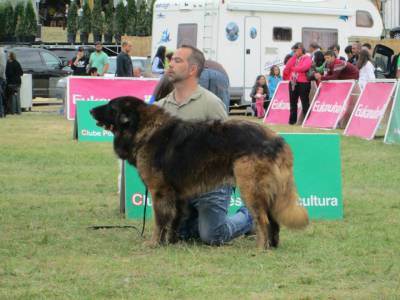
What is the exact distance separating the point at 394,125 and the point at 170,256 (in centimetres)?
1144

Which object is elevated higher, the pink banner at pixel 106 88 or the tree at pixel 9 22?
the tree at pixel 9 22

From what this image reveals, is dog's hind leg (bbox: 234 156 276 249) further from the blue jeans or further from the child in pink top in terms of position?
the child in pink top

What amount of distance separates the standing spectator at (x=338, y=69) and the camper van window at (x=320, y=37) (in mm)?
4994

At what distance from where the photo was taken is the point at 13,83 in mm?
27359

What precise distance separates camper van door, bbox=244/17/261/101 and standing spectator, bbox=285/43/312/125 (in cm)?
338

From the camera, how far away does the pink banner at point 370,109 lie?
19.0m

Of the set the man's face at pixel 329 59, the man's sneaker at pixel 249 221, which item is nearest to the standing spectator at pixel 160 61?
the man's face at pixel 329 59

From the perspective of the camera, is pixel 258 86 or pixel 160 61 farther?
pixel 258 86

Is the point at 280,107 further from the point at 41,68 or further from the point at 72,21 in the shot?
the point at 72,21

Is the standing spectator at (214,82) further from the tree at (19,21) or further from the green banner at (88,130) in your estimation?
the tree at (19,21)

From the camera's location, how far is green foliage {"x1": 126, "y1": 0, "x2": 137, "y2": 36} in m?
52.4

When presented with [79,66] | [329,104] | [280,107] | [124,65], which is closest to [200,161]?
[329,104]

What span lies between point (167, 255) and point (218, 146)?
3.09 feet

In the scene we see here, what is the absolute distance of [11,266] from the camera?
7.10 m
